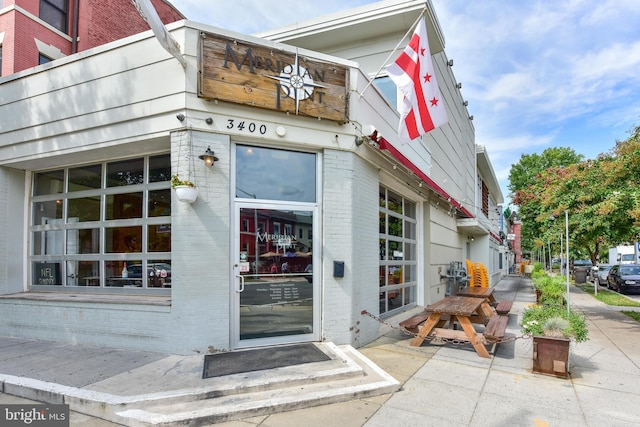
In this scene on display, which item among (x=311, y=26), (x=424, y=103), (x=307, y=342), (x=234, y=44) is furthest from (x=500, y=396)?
(x=311, y=26)

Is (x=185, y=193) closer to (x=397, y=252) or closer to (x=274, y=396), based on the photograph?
(x=274, y=396)

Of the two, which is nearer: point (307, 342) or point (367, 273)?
point (307, 342)

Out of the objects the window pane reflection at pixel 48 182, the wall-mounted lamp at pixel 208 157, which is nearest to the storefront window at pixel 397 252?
the wall-mounted lamp at pixel 208 157

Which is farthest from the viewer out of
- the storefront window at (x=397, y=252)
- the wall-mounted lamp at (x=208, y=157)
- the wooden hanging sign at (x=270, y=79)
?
the storefront window at (x=397, y=252)

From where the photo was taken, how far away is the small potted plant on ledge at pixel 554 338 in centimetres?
509

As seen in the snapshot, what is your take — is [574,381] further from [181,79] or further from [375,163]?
[181,79]

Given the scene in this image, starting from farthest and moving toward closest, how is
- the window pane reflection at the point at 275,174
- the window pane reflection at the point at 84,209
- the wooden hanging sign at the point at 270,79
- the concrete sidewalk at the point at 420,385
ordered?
the window pane reflection at the point at 84,209 < the window pane reflection at the point at 275,174 < the wooden hanging sign at the point at 270,79 < the concrete sidewalk at the point at 420,385

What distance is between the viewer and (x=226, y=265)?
5.60 metres

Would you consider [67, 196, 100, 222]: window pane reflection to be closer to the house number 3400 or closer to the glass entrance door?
the glass entrance door

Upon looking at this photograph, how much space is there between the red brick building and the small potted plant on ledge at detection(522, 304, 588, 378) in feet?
41.0

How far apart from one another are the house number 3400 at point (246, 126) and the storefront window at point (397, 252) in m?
3.47

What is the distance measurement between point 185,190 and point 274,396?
2942 millimetres

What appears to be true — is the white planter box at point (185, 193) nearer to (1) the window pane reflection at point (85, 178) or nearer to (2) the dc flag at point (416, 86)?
(1) the window pane reflection at point (85, 178)

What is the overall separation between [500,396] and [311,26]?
9.37 metres
